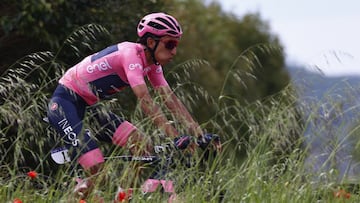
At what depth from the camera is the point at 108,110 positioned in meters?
6.96

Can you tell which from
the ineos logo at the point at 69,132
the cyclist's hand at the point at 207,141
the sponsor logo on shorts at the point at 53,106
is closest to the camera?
the cyclist's hand at the point at 207,141

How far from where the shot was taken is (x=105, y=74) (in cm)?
784

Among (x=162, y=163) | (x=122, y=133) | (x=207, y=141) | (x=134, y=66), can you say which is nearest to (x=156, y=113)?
(x=162, y=163)

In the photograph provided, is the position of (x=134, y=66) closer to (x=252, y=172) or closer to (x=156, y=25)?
(x=156, y=25)

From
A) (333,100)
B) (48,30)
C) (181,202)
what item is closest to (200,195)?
(181,202)

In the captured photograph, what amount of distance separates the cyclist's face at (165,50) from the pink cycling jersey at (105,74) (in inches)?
4.2

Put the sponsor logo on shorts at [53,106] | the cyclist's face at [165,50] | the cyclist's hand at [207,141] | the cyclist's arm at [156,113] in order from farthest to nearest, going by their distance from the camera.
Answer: the sponsor logo on shorts at [53,106] < the cyclist's face at [165,50] < the cyclist's hand at [207,141] < the cyclist's arm at [156,113]

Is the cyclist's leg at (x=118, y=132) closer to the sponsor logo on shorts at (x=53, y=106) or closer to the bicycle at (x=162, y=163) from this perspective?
the bicycle at (x=162, y=163)

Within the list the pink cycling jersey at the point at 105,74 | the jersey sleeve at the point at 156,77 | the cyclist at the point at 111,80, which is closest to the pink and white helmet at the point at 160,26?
the cyclist at the point at 111,80

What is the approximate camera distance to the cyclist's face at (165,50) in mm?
7715

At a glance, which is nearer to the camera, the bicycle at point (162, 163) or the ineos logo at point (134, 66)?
the bicycle at point (162, 163)

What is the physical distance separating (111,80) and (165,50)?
449mm

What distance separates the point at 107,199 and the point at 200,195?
A: 557 mm

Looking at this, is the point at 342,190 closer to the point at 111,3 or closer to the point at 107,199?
the point at 107,199
